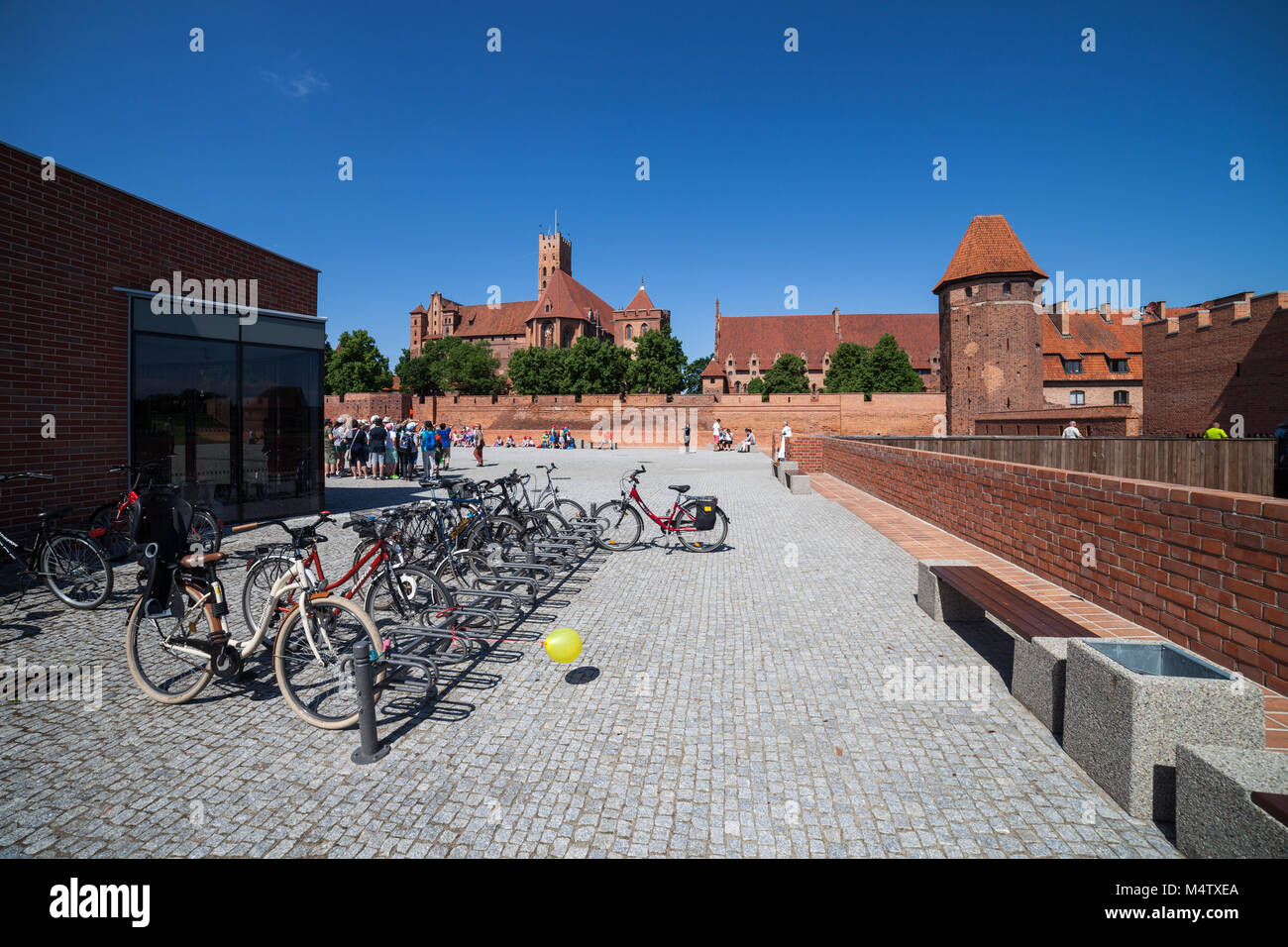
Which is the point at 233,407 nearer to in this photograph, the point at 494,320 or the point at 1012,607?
the point at 1012,607

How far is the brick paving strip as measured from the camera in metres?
3.33

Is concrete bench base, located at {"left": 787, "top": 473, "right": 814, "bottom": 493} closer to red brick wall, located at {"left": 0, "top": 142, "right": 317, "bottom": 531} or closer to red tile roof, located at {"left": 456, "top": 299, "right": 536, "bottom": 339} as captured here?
red brick wall, located at {"left": 0, "top": 142, "right": 317, "bottom": 531}

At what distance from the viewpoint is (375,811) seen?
293cm

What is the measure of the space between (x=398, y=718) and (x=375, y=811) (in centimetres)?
102

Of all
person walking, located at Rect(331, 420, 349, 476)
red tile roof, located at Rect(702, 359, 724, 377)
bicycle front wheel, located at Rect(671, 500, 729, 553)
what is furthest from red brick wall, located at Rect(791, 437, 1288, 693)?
red tile roof, located at Rect(702, 359, 724, 377)

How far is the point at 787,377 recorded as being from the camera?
77.4 metres

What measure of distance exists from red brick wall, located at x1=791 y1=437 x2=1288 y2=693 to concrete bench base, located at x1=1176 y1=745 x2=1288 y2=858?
1.63 m

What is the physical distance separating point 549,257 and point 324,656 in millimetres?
118268

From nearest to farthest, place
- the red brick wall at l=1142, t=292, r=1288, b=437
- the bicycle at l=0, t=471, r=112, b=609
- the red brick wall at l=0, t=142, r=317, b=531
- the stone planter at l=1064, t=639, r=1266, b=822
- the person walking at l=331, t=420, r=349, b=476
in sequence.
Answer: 1. the stone planter at l=1064, t=639, r=1266, b=822
2. the bicycle at l=0, t=471, r=112, b=609
3. the red brick wall at l=0, t=142, r=317, b=531
4. the person walking at l=331, t=420, r=349, b=476
5. the red brick wall at l=1142, t=292, r=1288, b=437
